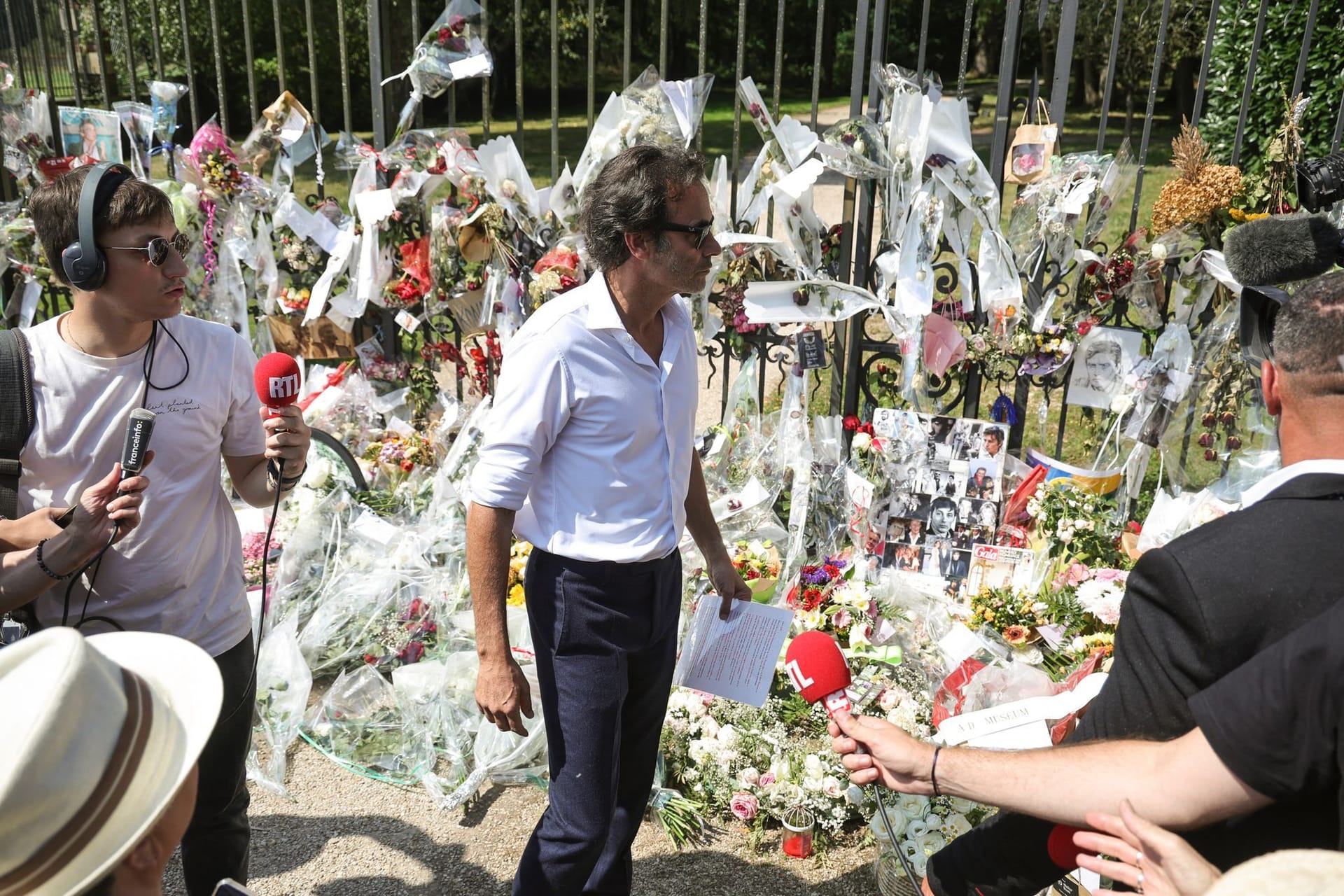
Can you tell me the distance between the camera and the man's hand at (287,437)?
249cm

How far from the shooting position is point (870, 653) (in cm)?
366

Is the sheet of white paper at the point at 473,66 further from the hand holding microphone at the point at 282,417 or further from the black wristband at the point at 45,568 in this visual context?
A: the black wristband at the point at 45,568

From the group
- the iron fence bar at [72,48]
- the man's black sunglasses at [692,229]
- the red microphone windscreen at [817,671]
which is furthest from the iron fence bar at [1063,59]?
the iron fence bar at [72,48]

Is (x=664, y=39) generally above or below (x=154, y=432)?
above

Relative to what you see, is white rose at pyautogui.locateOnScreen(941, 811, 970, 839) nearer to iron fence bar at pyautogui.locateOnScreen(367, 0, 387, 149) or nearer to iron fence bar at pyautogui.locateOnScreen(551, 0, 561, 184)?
iron fence bar at pyautogui.locateOnScreen(551, 0, 561, 184)

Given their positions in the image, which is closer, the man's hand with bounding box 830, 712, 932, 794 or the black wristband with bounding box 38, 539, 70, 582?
the man's hand with bounding box 830, 712, 932, 794

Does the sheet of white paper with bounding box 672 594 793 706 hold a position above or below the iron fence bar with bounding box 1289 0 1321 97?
below

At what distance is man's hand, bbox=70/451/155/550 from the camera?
2104 millimetres

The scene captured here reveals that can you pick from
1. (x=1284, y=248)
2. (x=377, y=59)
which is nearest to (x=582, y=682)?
(x=1284, y=248)

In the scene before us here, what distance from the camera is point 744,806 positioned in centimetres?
327

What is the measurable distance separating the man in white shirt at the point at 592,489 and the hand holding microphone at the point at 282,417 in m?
0.48

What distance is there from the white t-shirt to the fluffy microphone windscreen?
2.58 meters

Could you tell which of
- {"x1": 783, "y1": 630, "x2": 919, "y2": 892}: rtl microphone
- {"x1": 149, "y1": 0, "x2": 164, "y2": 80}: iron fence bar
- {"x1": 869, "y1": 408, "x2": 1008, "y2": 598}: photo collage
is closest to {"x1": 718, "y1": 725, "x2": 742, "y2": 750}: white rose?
{"x1": 869, "y1": 408, "x2": 1008, "y2": 598}: photo collage

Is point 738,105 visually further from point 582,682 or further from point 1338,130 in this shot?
point 582,682
